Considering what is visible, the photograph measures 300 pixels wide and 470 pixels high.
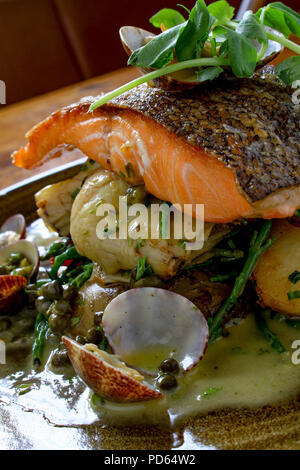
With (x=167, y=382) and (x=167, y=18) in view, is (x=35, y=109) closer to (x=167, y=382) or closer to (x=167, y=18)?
(x=167, y=18)

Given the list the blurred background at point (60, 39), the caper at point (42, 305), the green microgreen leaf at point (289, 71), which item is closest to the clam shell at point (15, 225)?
the caper at point (42, 305)

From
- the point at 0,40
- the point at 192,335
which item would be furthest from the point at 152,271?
the point at 0,40

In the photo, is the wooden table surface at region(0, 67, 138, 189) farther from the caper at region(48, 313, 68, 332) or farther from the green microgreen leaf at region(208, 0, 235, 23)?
the green microgreen leaf at region(208, 0, 235, 23)

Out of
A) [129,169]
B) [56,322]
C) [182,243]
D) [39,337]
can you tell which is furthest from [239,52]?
[39,337]

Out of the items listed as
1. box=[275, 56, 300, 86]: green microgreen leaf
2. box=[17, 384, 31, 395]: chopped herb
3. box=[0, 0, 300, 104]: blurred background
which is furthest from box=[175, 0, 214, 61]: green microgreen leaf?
box=[0, 0, 300, 104]: blurred background

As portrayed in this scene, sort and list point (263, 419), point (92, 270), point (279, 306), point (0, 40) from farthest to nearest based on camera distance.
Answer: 1. point (0, 40)
2. point (92, 270)
3. point (279, 306)
4. point (263, 419)
